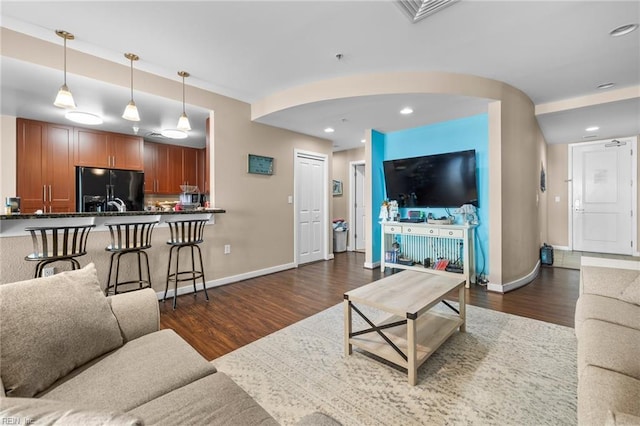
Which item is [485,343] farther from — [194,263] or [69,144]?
[69,144]

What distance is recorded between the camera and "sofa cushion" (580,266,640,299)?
1.89m

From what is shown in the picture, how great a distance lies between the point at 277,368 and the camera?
1882 millimetres

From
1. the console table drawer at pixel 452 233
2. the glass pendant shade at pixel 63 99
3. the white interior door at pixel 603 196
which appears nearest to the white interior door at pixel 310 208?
the console table drawer at pixel 452 233

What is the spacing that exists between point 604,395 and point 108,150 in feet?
19.9

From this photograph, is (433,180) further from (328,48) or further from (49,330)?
(49,330)

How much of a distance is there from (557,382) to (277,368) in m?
1.79

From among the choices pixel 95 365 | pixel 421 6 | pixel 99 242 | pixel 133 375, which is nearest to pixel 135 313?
pixel 95 365

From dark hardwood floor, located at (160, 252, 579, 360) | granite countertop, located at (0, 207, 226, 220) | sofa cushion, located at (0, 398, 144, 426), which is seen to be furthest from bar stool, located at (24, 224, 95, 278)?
sofa cushion, located at (0, 398, 144, 426)

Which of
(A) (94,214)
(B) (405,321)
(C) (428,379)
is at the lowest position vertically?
(C) (428,379)

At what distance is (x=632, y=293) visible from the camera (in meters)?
1.81

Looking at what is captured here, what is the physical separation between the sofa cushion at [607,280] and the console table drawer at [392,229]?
2.39m

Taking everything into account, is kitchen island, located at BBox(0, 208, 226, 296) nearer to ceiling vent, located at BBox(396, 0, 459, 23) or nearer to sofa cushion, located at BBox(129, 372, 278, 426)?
sofa cushion, located at BBox(129, 372, 278, 426)

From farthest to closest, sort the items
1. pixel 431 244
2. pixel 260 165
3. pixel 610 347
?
pixel 431 244 < pixel 260 165 < pixel 610 347

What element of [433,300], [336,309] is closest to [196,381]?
[433,300]
